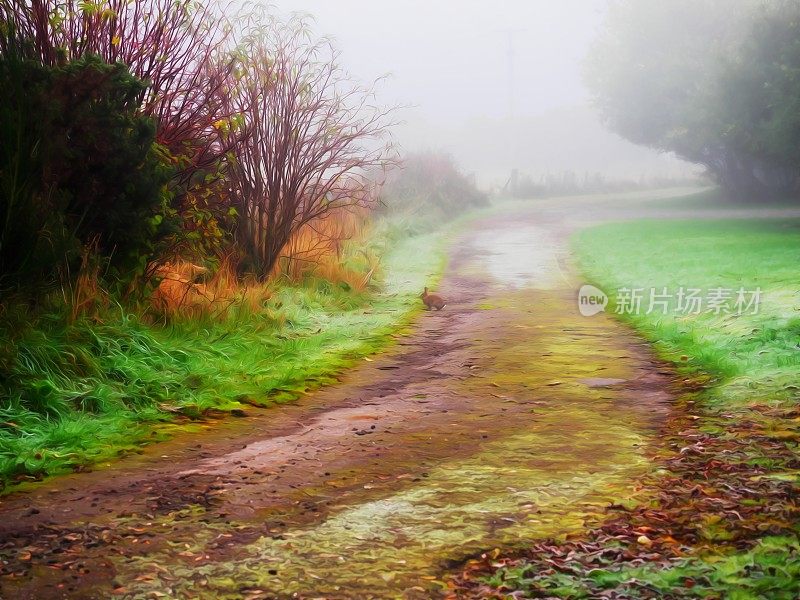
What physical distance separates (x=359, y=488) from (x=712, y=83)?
22.2 meters

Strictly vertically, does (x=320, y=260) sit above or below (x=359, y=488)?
above

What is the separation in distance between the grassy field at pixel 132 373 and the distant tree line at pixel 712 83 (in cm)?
1576

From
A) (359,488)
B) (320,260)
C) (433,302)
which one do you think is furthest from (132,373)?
(320,260)

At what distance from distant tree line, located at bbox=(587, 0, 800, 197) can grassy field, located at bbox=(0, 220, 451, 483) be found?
15.8 meters

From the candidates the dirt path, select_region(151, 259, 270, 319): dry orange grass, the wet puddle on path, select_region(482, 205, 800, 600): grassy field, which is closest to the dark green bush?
select_region(151, 259, 270, 319): dry orange grass

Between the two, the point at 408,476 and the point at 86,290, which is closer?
the point at 408,476

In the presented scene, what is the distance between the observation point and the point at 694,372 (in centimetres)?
690

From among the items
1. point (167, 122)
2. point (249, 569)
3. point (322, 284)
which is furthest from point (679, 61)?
point (249, 569)

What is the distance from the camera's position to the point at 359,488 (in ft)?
14.8

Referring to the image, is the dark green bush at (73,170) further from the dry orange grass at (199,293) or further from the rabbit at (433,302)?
the rabbit at (433,302)

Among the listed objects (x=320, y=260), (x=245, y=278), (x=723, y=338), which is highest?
(x=320, y=260)

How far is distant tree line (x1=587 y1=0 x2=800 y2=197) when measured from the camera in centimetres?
2100

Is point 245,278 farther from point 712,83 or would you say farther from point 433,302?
point 712,83

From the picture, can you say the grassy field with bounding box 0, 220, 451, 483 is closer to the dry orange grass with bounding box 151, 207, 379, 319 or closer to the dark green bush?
the dry orange grass with bounding box 151, 207, 379, 319
